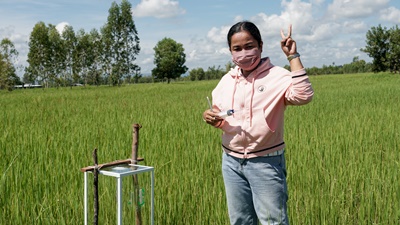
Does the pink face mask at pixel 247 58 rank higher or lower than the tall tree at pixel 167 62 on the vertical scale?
lower

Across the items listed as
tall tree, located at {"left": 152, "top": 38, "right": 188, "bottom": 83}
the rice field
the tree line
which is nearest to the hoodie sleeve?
the rice field

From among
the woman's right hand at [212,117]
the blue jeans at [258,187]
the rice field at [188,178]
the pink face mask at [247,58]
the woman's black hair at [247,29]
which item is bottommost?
the rice field at [188,178]

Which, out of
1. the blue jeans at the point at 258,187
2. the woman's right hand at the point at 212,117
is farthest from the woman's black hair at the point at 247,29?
the blue jeans at the point at 258,187

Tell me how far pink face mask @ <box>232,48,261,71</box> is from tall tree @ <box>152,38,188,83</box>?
49271mm

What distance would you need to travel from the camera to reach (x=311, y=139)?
4.02 meters

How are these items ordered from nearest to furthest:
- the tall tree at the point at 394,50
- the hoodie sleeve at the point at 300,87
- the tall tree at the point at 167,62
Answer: the hoodie sleeve at the point at 300,87, the tall tree at the point at 394,50, the tall tree at the point at 167,62

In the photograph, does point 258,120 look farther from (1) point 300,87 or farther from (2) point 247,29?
(2) point 247,29

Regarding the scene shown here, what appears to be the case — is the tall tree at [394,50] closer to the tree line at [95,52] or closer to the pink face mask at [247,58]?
the tree line at [95,52]

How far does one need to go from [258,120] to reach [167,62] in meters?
49.7

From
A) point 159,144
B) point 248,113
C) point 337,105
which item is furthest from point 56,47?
point 248,113

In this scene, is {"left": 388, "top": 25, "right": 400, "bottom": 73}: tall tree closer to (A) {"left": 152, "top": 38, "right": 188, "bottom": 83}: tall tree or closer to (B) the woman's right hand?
(A) {"left": 152, "top": 38, "right": 188, "bottom": 83}: tall tree

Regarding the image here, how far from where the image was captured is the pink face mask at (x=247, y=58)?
1567 millimetres

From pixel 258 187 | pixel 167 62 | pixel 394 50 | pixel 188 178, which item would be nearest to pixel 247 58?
pixel 258 187

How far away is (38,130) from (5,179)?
7.68 feet
